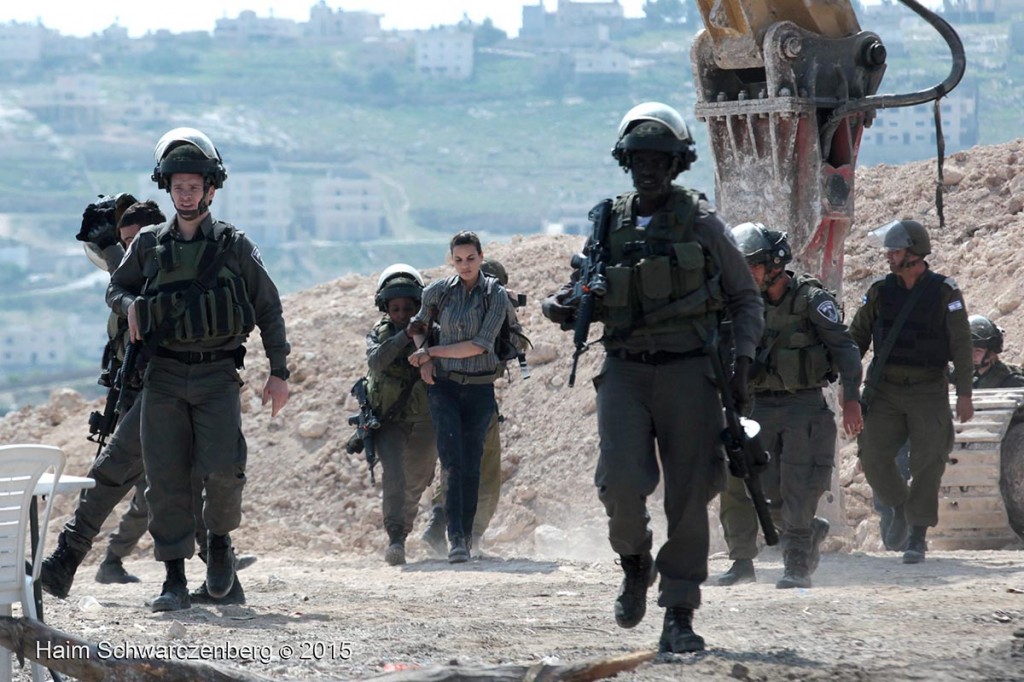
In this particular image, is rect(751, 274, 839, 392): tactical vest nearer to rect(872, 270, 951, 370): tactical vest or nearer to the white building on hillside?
rect(872, 270, 951, 370): tactical vest

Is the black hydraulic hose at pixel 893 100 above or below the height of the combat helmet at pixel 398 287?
above

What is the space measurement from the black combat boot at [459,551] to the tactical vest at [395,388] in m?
0.99

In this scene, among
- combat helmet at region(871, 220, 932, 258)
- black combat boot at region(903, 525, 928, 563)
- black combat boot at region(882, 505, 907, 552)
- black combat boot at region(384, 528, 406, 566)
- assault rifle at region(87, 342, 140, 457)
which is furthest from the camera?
black combat boot at region(384, 528, 406, 566)

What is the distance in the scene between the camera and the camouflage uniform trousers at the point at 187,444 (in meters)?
8.26

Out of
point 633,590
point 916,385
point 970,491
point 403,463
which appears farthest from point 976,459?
point 633,590

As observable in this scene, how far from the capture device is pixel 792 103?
11.8m

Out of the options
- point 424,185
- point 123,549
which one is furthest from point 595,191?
point 123,549

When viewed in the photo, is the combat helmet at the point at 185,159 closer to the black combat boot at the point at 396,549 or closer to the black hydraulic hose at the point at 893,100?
the black combat boot at the point at 396,549

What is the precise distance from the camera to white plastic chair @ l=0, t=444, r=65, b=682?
19.7 feet

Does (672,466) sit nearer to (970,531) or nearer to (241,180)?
(970,531)

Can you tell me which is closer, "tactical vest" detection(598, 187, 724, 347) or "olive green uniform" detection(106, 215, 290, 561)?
"tactical vest" detection(598, 187, 724, 347)

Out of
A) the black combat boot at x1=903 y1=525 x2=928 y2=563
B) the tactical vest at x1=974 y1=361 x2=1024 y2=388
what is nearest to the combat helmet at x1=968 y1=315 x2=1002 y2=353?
the tactical vest at x1=974 y1=361 x2=1024 y2=388

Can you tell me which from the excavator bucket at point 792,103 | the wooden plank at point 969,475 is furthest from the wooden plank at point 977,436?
the excavator bucket at point 792,103

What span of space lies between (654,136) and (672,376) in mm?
928
